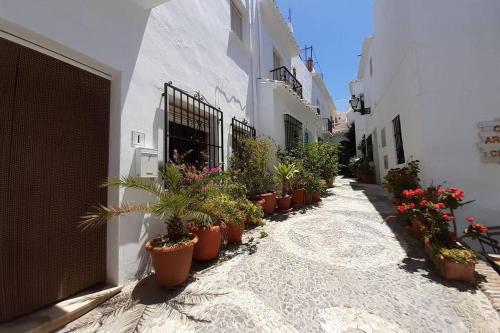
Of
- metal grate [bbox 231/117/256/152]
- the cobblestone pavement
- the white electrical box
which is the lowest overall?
the cobblestone pavement

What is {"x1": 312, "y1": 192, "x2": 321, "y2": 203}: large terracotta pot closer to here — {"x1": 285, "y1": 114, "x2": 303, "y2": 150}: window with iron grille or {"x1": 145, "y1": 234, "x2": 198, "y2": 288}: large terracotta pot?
{"x1": 285, "y1": 114, "x2": 303, "y2": 150}: window with iron grille

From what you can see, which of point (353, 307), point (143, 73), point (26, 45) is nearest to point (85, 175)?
point (26, 45)

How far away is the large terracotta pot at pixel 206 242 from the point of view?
3.93m

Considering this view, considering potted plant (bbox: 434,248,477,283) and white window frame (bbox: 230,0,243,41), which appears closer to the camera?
potted plant (bbox: 434,248,477,283)

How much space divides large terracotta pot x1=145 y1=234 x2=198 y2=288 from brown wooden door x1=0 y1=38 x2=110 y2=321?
32.9 inches

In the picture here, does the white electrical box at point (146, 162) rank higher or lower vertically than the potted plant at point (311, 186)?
higher

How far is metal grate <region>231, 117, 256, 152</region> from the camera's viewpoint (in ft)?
22.6

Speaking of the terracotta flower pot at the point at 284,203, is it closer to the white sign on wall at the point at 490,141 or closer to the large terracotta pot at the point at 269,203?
the large terracotta pot at the point at 269,203

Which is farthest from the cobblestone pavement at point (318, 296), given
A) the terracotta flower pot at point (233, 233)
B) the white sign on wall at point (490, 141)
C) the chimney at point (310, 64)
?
the chimney at point (310, 64)

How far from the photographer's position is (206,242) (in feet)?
13.0

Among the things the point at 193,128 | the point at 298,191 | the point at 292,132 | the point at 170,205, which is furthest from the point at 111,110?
the point at 292,132

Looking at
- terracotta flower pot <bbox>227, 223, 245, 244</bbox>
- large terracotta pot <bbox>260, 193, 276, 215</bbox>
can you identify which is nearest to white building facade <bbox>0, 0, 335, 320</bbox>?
terracotta flower pot <bbox>227, 223, 245, 244</bbox>

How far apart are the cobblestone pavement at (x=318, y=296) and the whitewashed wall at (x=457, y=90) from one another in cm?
230

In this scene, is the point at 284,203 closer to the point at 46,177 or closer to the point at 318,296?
the point at 318,296
